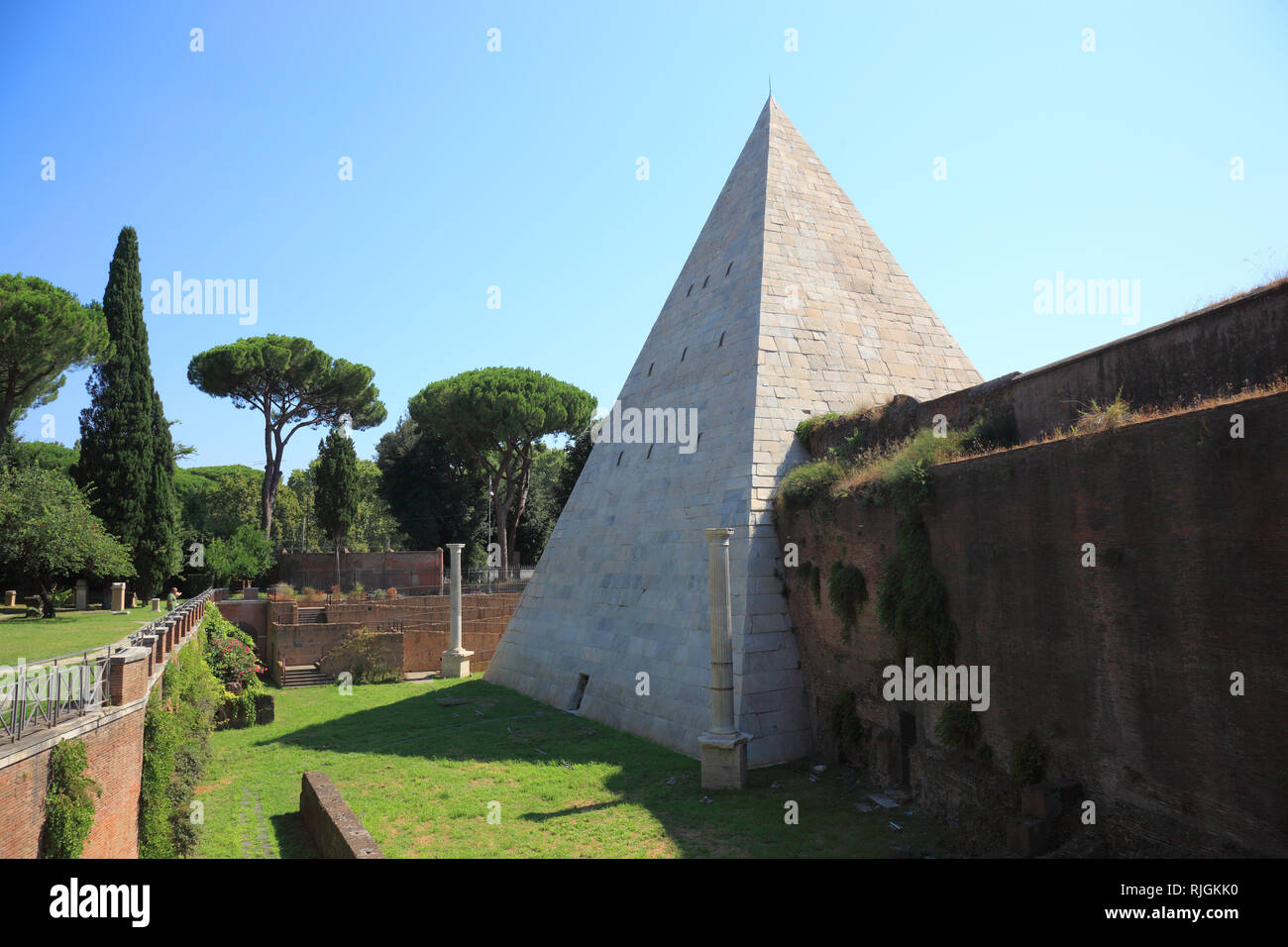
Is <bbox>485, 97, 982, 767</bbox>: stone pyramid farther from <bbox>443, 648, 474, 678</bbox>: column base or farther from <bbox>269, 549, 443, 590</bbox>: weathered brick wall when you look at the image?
<bbox>269, 549, 443, 590</bbox>: weathered brick wall

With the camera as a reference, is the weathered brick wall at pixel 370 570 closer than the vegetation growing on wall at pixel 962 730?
No

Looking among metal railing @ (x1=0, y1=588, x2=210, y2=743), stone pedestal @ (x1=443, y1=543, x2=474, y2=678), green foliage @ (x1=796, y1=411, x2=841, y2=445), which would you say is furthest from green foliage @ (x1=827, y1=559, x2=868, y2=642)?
stone pedestal @ (x1=443, y1=543, x2=474, y2=678)

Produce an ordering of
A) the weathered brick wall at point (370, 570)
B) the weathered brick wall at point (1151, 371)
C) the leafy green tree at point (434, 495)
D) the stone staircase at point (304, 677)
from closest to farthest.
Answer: the weathered brick wall at point (1151, 371)
the stone staircase at point (304, 677)
the weathered brick wall at point (370, 570)
the leafy green tree at point (434, 495)

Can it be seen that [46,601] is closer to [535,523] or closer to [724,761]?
[724,761]

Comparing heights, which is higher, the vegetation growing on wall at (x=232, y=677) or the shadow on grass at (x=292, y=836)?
the vegetation growing on wall at (x=232, y=677)

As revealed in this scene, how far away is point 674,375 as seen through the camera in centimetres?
1716

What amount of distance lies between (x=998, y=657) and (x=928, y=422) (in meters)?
5.00

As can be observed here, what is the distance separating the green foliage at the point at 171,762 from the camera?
9.44 m

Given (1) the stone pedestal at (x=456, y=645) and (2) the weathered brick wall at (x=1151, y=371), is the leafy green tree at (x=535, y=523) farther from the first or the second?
(2) the weathered brick wall at (x=1151, y=371)

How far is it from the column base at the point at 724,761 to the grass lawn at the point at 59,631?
31.5 feet

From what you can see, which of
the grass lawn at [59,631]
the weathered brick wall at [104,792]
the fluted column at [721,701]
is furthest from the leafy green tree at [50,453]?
the fluted column at [721,701]

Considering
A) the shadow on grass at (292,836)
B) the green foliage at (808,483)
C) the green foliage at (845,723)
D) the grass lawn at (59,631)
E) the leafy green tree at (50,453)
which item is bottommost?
the shadow on grass at (292,836)

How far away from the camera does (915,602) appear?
989 centimetres
